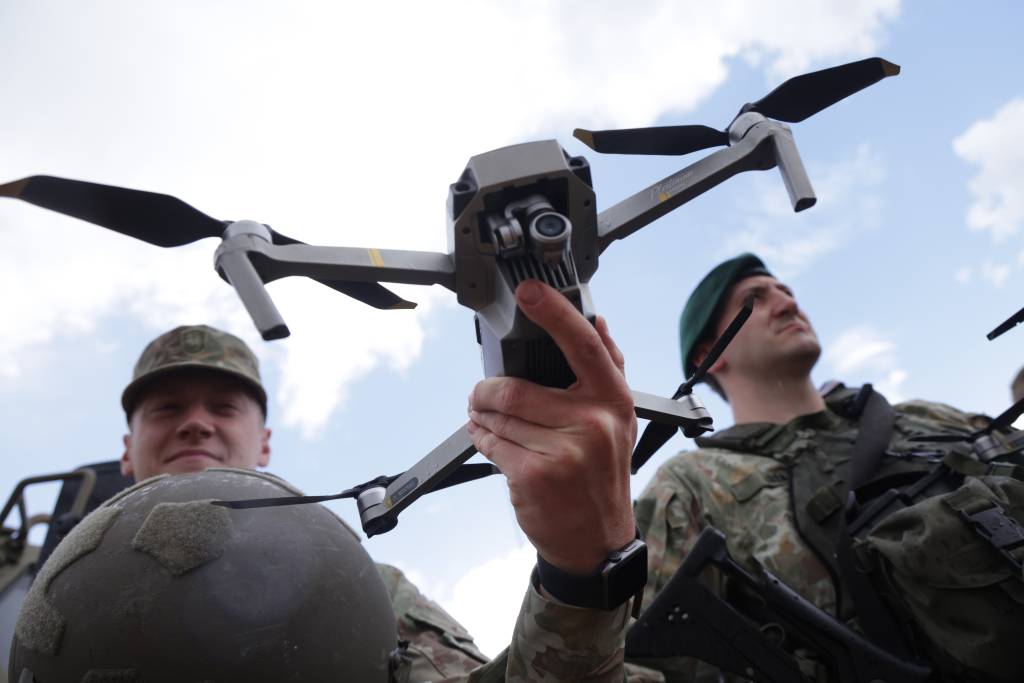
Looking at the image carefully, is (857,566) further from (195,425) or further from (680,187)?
(195,425)

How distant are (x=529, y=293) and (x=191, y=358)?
287 centimetres

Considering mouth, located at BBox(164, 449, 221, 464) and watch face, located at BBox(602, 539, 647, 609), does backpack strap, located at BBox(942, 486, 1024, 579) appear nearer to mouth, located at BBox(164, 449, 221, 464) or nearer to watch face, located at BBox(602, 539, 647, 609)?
watch face, located at BBox(602, 539, 647, 609)

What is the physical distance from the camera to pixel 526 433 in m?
1.74

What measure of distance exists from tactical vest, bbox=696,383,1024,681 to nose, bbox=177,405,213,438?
8.44 ft

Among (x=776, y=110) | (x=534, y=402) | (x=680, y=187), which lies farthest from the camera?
(x=776, y=110)

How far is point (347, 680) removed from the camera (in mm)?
2363

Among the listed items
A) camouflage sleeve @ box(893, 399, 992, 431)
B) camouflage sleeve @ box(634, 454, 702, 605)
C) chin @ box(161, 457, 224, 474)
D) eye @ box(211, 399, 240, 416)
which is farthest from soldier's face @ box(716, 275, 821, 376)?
chin @ box(161, 457, 224, 474)

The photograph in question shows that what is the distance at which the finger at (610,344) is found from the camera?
69.6 inches

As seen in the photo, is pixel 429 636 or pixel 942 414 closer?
pixel 429 636

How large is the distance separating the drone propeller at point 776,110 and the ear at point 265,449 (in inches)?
108

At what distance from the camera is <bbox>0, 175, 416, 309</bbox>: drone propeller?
5.71 ft

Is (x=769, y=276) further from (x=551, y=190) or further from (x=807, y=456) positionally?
(x=551, y=190)

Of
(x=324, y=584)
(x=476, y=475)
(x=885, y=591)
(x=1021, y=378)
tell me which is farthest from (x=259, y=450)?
(x=1021, y=378)

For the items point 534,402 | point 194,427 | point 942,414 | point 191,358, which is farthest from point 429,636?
point 942,414
